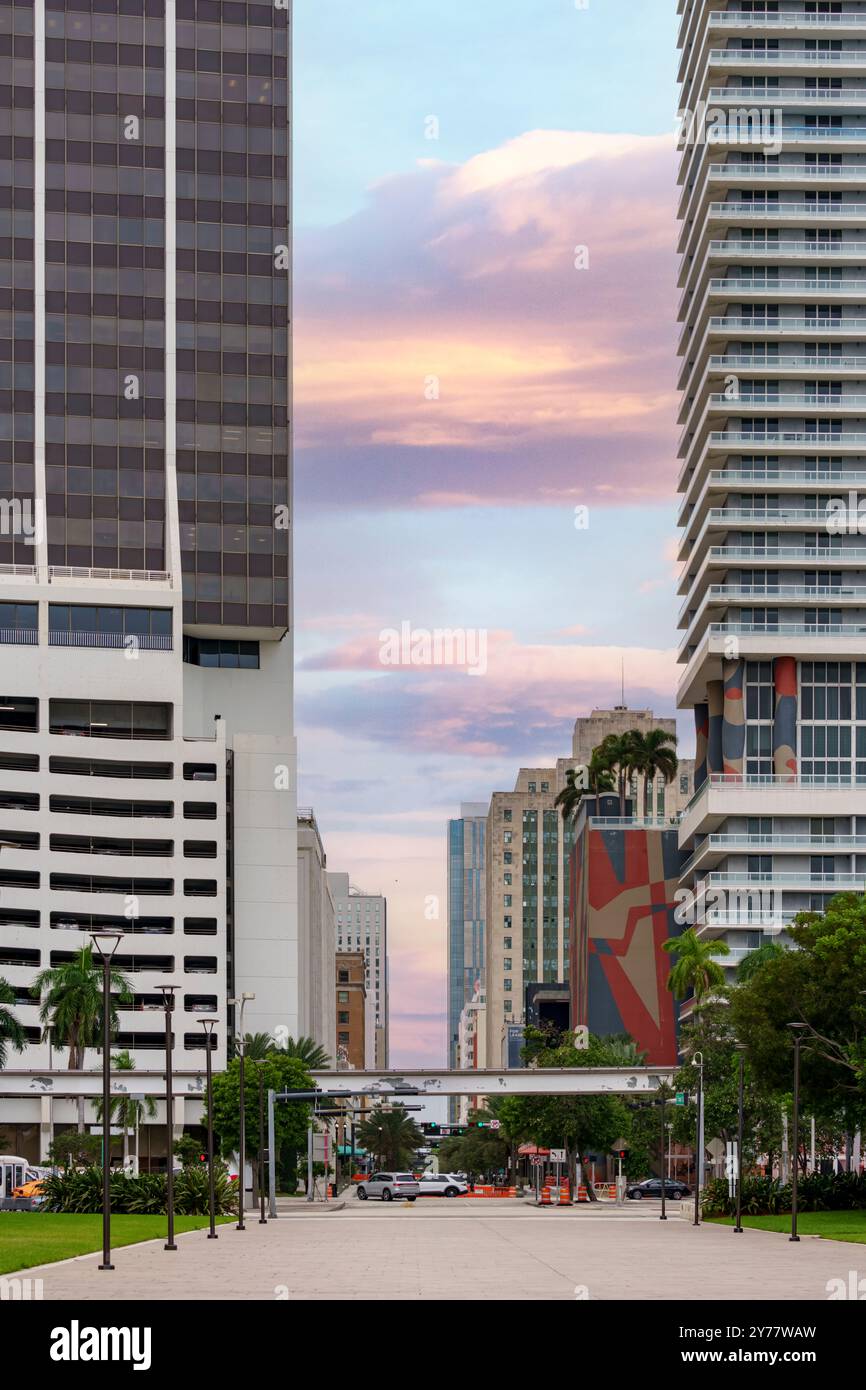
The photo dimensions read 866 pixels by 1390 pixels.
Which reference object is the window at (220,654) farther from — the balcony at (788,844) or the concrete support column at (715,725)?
the balcony at (788,844)

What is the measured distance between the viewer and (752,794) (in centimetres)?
14750

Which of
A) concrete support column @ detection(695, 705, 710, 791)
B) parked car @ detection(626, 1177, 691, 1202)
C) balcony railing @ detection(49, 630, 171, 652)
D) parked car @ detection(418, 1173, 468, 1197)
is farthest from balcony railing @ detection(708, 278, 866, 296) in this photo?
parked car @ detection(418, 1173, 468, 1197)

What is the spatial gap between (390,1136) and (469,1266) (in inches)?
5321

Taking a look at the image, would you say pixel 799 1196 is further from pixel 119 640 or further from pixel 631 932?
pixel 631 932

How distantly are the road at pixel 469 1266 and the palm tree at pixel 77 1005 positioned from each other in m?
51.8

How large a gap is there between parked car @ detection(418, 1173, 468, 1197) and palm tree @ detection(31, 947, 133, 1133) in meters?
24.4

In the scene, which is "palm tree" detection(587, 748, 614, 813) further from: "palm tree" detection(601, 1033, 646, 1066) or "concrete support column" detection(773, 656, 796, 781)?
"concrete support column" detection(773, 656, 796, 781)

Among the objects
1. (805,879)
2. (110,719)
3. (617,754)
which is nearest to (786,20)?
(805,879)

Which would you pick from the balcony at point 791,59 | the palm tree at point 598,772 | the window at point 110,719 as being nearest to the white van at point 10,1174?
the window at point 110,719

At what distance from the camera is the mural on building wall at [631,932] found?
6594 inches

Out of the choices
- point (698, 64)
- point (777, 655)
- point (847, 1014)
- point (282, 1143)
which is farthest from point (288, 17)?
point (847, 1014)

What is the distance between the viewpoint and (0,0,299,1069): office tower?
456ft
